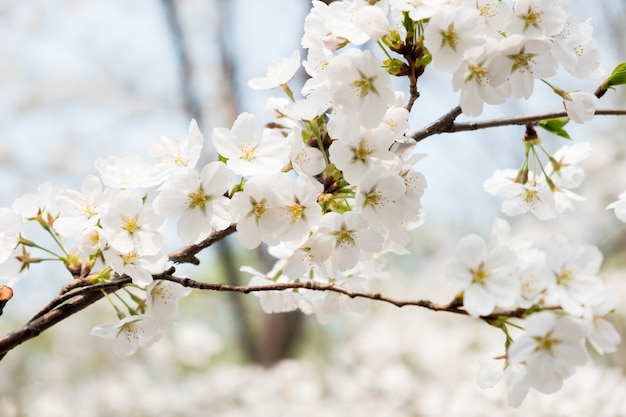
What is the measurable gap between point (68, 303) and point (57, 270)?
4208mm

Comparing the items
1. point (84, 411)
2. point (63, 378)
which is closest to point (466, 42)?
point (84, 411)

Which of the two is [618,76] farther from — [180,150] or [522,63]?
[180,150]

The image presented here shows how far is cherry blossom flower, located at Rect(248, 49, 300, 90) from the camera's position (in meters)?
0.60

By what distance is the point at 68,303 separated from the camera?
0.54 metres

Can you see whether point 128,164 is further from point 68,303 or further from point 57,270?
point 57,270

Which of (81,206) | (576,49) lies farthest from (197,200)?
(576,49)

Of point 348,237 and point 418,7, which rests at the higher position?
point 418,7

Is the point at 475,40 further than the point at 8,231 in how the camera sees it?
No

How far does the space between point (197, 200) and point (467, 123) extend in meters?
0.24

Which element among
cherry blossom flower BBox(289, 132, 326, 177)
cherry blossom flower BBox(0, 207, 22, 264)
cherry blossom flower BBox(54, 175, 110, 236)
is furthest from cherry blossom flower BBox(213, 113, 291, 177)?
cherry blossom flower BBox(0, 207, 22, 264)

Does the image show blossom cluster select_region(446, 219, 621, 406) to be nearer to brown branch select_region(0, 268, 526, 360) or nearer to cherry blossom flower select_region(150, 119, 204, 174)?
brown branch select_region(0, 268, 526, 360)

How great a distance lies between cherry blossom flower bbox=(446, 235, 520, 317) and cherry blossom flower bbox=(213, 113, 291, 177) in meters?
0.16

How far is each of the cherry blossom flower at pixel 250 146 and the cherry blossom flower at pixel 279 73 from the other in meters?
0.08

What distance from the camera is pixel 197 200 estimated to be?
0.52 meters
